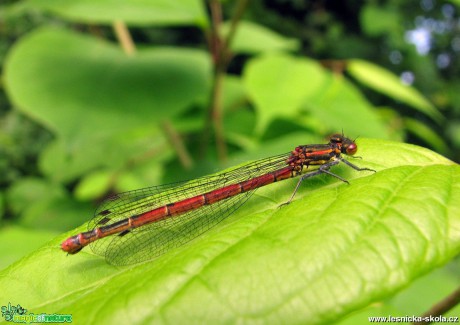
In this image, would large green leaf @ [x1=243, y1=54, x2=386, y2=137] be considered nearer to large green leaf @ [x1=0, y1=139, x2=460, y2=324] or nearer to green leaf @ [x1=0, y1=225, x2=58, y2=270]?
green leaf @ [x1=0, y1=225, x2=58, y2=270]

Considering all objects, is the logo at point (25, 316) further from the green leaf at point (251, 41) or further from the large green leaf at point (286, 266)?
the green leaf at point (251, 41)

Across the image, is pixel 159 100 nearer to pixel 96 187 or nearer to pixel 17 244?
pixel 17 244

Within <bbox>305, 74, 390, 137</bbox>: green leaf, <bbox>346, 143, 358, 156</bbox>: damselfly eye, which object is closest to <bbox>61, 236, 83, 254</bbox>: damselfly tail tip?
<bbox>346, 143, 358, 156</bbox>: damselfly eye

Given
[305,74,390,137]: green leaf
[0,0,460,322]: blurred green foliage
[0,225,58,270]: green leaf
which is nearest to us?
[0,225,58,270]: green leaf

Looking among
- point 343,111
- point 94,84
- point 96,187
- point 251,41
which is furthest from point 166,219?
point 96,187

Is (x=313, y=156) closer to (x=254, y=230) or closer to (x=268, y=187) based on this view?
(x=268, y=187)

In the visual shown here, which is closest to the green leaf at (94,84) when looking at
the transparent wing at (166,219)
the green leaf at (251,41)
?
the green leaf at (251,41)
